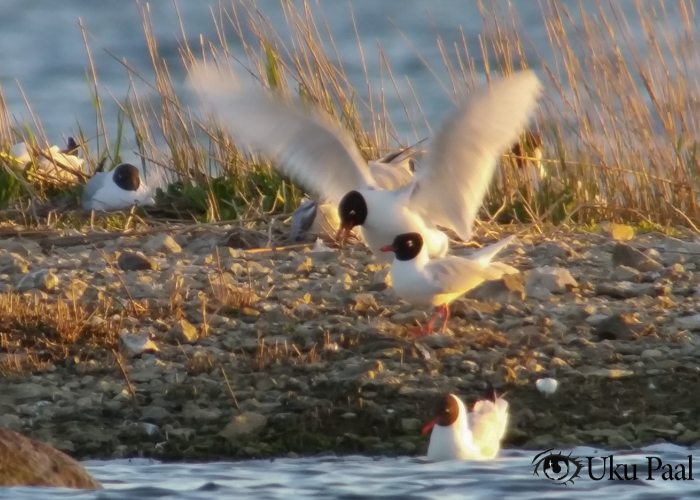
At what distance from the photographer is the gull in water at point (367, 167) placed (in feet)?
20.4

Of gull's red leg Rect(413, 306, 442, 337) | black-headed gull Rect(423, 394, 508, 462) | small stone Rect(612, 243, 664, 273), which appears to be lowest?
black-headed gull Rect(423, 394, 508, 462)

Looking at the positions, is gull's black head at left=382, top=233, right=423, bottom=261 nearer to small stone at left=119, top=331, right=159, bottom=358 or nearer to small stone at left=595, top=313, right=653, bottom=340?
small stone at left=595, top=313, right=653, bottom=340

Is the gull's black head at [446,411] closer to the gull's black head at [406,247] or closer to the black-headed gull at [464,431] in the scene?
the black-headed gull at [464,431]

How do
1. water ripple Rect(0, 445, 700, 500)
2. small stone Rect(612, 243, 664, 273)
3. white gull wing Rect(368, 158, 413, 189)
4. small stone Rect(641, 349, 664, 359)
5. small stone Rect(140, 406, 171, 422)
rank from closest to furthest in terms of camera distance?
water ripple Rect(0, 445, 700, 500)
small stone Rect(140, 406, 171, 422)
small stone Rect(641, 349, 664, 359)
small stone Rect(612, 243, 664, 273)
white gull wing Rect(368, 158, 413, 189)

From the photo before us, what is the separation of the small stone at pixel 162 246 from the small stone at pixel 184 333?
1.24 m

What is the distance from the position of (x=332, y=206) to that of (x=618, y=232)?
1.47 meters

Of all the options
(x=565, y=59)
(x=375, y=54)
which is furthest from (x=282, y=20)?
(x=565, y=59)

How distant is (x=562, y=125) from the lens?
25.6 ft

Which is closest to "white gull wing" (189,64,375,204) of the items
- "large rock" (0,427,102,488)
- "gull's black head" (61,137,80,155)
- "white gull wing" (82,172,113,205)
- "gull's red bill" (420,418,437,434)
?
"white gull wing" (82,172,113,205)

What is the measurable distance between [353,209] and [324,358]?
1.39 m

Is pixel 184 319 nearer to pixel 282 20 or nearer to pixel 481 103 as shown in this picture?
pixel 481 103

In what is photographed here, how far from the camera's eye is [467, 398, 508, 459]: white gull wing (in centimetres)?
461

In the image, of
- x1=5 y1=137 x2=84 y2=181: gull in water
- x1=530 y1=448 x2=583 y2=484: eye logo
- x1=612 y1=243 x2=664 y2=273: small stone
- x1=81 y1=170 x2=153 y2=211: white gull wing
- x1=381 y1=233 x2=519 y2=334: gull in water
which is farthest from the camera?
x1=5 y1=137 x2=84 y2=181: gull in water

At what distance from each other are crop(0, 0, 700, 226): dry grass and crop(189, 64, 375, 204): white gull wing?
73 centimetres
